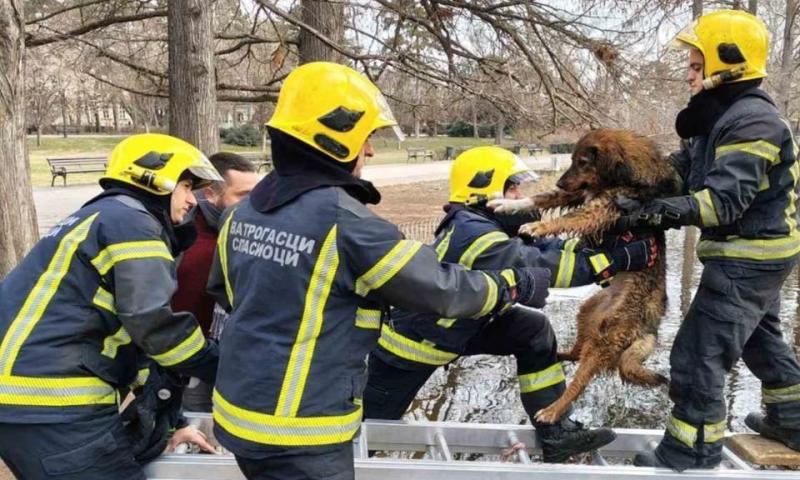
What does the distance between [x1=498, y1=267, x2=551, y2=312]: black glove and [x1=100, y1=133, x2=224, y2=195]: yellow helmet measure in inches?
56.0

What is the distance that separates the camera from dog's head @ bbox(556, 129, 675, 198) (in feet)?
11.6

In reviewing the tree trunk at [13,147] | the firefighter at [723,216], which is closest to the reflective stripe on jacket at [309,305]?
the firefighter at [723,216]

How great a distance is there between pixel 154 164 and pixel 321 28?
20.5ft

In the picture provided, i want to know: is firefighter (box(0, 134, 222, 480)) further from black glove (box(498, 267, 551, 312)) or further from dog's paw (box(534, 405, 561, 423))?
dog's paw (box(534, 405, 561, 423))

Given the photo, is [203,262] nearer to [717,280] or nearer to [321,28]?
[717,280]

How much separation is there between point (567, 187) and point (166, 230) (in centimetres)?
195

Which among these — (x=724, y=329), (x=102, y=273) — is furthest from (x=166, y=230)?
(x=724, y=329)

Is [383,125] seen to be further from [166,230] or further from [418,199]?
[418,199]

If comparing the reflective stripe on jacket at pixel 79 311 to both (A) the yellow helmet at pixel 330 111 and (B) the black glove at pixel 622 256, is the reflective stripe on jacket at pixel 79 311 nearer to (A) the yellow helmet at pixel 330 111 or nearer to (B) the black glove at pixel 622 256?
(A) the yellow helmet at pixel 330 111

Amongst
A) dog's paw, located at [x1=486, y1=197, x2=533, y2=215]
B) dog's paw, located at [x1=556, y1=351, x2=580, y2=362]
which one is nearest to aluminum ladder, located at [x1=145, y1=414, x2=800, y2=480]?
dog's paw, located at [x1=556, y1=351, x2=580, y2=362]

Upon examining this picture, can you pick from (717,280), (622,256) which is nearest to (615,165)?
(622,256)

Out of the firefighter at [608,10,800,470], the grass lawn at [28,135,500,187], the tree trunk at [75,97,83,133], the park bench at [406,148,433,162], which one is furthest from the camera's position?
the tree trunk at [75,97,83,133]

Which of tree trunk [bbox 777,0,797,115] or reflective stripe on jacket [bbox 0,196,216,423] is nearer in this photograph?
reflective stripe on jacket [bbox 0,196,216,423]

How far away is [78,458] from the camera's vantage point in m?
2.81
